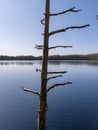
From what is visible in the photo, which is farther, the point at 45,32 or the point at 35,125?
the point at 35,125

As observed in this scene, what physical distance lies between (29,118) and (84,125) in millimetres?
6551

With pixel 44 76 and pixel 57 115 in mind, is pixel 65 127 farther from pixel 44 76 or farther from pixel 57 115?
pixel 44 76

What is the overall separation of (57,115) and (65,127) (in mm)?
3987

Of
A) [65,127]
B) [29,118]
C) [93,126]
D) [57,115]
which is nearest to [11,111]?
[29,118]

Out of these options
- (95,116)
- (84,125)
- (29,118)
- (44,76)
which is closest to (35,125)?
(29,118)

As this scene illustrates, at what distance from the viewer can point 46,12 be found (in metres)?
6.18

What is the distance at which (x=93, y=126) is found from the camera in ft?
80.4

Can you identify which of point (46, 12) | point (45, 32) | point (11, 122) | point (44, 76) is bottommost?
point (11, 122)

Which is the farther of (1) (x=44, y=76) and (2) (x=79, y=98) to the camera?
(2) (x=79, y=98)

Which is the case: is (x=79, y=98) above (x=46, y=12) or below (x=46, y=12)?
below

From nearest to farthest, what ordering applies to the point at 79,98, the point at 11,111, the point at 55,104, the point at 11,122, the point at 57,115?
the point at 11,122 → the point at 57,115 → the point at 11,111 → the point at 55,104 → the point at 79,98

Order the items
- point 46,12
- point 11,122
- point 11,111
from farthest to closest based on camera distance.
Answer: point 11,111 → point 11,122 → point 46,12

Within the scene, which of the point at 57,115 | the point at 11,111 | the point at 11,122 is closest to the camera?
the point at 11,122

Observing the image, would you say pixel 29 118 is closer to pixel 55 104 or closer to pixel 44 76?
pixel 55 104
